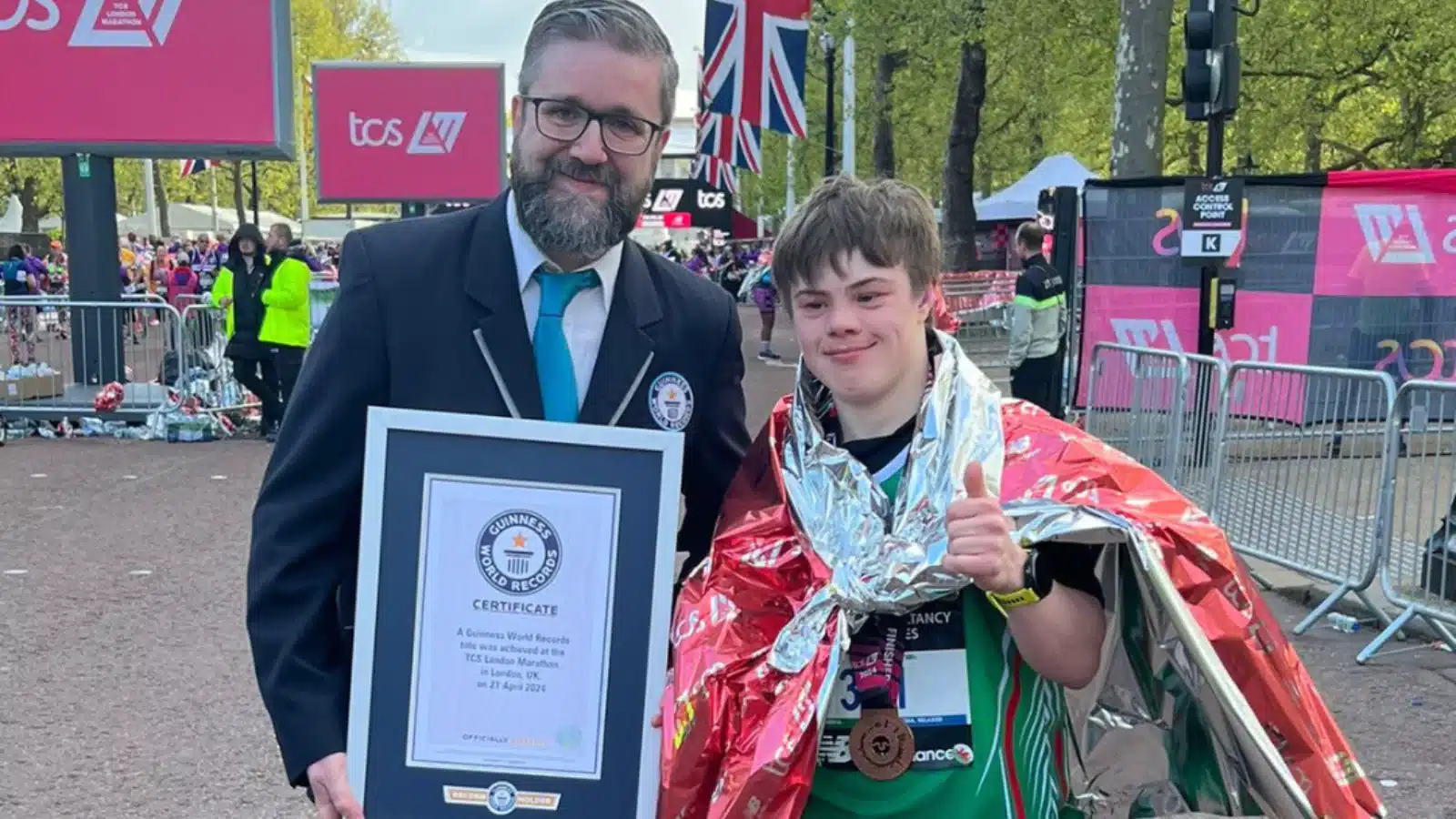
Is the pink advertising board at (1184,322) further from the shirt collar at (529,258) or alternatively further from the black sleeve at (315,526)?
the black sleeve at (315,526)

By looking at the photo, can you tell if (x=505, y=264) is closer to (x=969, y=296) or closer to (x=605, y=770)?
(x=605, y=770)

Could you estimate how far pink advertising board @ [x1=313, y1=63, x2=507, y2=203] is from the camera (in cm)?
1961

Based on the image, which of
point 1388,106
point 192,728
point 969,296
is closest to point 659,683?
point 192,728

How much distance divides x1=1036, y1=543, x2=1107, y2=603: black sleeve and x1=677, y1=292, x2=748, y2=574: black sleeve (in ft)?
1.98

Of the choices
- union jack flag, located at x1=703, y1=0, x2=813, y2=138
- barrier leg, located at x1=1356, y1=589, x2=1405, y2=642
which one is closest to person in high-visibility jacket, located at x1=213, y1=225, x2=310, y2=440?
union jack flag, located at x1=703, y1=0, x2=813, y2=138

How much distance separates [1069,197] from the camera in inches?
489

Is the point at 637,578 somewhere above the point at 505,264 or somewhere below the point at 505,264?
below

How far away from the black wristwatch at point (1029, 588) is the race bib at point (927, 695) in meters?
0.12

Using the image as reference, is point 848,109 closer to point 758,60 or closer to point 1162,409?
point 758,60

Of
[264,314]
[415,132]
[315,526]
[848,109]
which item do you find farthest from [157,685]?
[848,109]

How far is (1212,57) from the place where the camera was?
34.4 feet

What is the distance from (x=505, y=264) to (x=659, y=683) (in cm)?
71

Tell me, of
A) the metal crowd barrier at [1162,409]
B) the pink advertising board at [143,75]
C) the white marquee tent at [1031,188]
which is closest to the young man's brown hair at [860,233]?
the metal crowd barrier at [1162,409]

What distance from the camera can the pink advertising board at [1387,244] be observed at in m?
11.4
